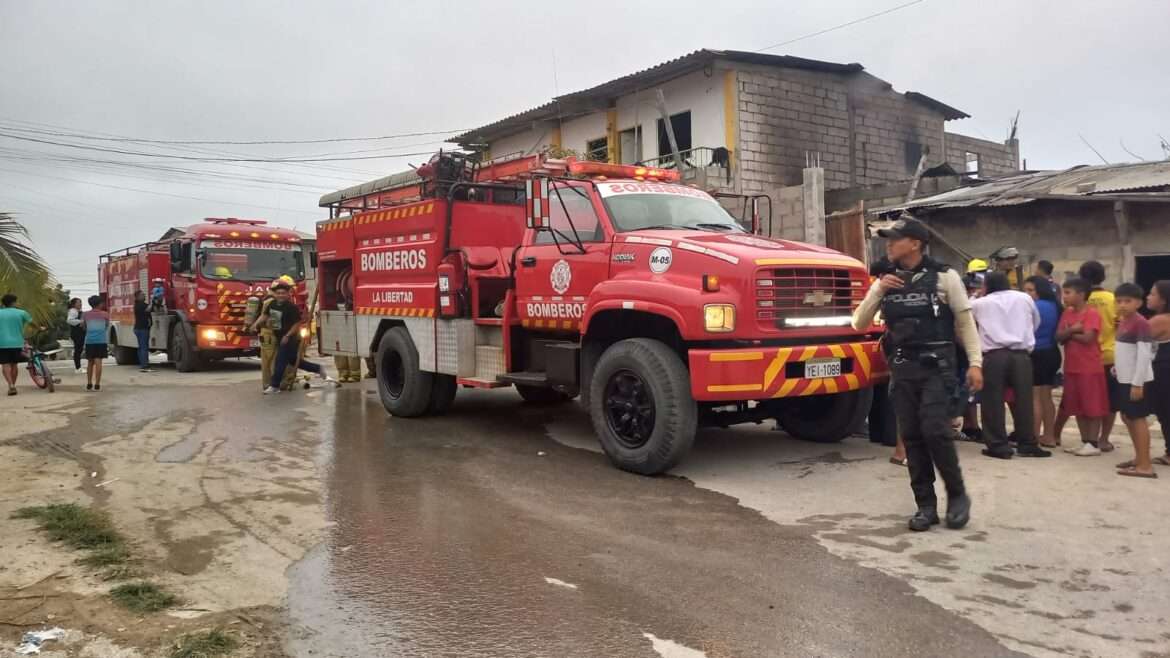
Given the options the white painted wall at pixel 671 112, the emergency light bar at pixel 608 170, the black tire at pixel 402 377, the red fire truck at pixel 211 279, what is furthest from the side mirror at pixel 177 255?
the emergency light bar at pixel 608 170

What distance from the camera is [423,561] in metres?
4.53

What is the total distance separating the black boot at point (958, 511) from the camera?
15.9 ft

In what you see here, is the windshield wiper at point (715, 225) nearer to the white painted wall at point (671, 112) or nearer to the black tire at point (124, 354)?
the white painted wall at point (671, 112)

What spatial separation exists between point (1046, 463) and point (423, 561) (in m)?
4.82

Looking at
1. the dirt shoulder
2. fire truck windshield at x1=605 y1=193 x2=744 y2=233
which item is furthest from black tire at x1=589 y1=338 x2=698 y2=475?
the dirt shoulder

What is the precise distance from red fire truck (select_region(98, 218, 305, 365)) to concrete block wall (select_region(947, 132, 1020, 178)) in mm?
19370

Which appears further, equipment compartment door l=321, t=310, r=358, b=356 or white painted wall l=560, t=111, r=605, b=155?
white painted wall l=560, t=111, r=605, b=155

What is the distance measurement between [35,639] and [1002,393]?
21.4ft

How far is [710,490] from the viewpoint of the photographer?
5980 millimetres

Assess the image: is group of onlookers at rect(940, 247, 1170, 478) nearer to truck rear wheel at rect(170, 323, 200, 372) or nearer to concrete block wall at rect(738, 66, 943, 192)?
concrete block wall at rect(738, 66, 943, 192)

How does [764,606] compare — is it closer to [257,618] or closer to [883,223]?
[257,618]

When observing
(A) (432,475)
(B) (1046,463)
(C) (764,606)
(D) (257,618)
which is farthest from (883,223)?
(D) (257,618)

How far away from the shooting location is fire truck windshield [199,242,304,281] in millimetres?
16234

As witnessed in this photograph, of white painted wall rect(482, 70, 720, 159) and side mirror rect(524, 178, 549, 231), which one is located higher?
white painted wall rect(482, 70, 720, 159)
